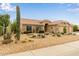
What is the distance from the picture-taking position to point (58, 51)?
142 inches

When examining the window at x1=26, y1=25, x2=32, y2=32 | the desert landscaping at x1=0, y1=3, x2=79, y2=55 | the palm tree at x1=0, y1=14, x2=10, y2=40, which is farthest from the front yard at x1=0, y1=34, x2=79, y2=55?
the palm tree at x1=0, y1=14, x2=10, y2=40

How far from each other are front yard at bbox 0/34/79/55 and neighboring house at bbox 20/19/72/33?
0.14 metres

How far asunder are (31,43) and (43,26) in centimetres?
43

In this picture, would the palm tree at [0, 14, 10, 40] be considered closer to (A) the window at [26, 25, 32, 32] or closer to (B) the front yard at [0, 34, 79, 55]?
(B) the front yard at [0, 34, 79, 55]

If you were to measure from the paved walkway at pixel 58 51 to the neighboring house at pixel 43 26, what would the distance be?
32cm

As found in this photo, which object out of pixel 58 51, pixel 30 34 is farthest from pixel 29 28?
pixel 58 51

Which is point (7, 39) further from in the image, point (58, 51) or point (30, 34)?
point (58, 51)

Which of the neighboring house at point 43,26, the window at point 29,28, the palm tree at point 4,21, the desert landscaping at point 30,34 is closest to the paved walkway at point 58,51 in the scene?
the desert landscaping at point 30,34

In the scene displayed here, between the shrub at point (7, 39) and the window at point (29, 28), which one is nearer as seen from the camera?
the shrub at point (7, 39)

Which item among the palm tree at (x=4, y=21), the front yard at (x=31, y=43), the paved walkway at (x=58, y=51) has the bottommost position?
the paved walkway at (x=58, y=51)

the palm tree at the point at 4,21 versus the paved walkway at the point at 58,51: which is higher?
the palm tree at the point at 4,21

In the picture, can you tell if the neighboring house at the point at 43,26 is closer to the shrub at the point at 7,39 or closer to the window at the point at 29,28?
the window at the point at 29,28

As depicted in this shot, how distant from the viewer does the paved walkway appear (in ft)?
11.5

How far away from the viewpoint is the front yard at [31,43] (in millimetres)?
3521
